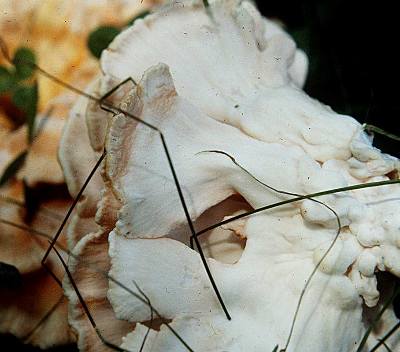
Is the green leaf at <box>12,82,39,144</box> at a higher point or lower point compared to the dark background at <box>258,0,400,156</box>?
higher

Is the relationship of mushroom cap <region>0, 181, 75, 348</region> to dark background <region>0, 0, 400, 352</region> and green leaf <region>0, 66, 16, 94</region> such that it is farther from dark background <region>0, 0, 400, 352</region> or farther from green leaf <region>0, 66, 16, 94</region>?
dark background <region>0, 0, 400, 352</region>

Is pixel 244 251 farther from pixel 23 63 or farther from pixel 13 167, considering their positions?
pixel 23 63

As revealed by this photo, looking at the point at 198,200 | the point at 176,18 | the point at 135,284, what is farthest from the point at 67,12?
the point at 135,284

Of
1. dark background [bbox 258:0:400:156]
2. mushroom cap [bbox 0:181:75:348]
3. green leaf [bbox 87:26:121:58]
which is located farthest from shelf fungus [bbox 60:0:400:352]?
dark background [bbox 258:0:400:156]

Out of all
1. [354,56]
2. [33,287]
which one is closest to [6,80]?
[33,287]

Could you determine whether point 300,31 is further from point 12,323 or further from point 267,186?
point 12,323

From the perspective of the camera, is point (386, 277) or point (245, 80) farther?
point (245, 80)
